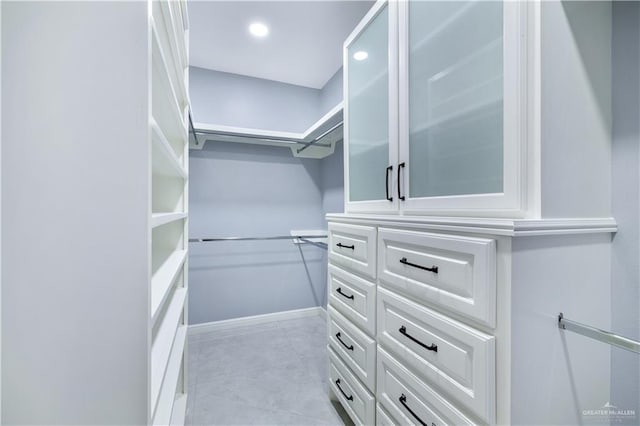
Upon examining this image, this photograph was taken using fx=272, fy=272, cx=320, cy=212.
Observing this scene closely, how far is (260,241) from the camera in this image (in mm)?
2783

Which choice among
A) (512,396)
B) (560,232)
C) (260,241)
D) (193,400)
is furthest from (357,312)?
(260,241)

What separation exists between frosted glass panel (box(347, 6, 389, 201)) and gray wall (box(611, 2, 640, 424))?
2.40 feet

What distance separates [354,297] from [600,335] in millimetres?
843

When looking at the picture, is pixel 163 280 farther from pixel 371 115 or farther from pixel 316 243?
pixel 316 243

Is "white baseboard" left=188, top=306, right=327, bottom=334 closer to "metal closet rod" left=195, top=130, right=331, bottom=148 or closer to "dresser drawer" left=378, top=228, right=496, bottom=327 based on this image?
"metal closet rod" left=195, top=130, right=331, bottom=148

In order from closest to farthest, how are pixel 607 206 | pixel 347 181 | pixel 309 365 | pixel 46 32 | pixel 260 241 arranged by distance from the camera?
pixel 46 32 < pixel 607 206 < pixel 347 181 < pixel 309 365 < pixel 260 241

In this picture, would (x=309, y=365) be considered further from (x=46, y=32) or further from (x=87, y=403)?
(x=46, y=32)

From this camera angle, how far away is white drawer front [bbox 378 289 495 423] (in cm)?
71

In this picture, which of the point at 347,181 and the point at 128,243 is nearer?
the point at 128,243

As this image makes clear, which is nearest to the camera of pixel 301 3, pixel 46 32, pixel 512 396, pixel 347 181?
pixel 46 32

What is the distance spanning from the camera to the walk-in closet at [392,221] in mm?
471

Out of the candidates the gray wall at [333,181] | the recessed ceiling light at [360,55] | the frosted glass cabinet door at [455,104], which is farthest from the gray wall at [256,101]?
the frosted glass cabinet door at [455,104]

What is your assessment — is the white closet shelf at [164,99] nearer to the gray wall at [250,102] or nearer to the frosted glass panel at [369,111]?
the frosted glass panel at [369,111]

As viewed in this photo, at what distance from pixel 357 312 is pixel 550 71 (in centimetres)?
111
